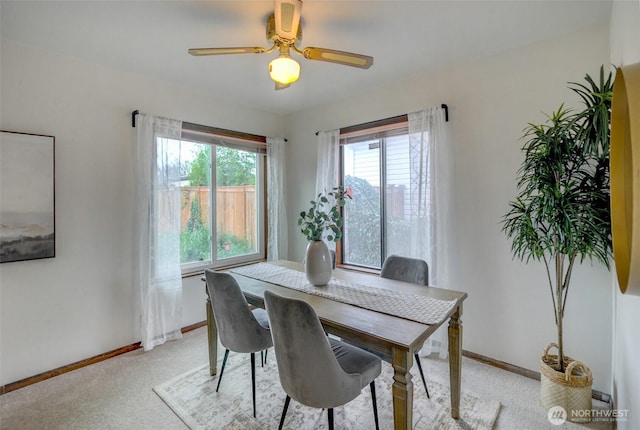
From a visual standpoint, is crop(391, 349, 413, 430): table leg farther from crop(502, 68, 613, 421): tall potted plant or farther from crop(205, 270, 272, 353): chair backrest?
crop(502, 68, 613, 421): tall potted plant

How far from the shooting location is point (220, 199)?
343 centimetres

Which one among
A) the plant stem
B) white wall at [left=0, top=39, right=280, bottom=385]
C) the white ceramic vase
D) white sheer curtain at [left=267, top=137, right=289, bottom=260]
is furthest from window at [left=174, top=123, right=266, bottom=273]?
the plant stem

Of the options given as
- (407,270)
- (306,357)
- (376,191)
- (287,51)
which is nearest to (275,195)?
(376,191)

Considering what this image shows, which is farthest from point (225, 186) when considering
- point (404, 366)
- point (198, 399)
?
point (404, 366)

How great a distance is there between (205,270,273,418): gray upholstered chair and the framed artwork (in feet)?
4.78

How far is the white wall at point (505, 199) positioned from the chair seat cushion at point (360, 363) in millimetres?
1300

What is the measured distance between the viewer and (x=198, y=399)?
200 cm

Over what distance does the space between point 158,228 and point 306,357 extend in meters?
2.10

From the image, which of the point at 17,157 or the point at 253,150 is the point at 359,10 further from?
the point at 17,157

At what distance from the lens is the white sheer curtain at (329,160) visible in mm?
3365

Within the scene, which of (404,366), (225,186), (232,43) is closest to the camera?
(404,366)

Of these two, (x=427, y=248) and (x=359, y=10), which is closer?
(x=359, y=10)

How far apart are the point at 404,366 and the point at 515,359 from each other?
5.51ft

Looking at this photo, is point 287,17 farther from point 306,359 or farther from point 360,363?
point 360,363
